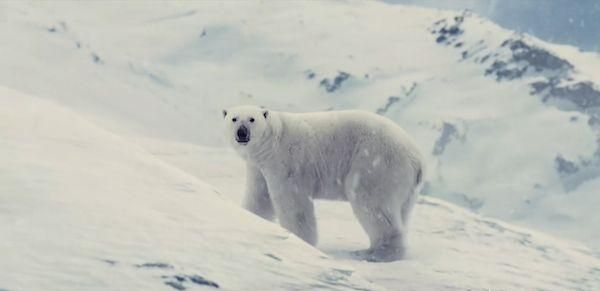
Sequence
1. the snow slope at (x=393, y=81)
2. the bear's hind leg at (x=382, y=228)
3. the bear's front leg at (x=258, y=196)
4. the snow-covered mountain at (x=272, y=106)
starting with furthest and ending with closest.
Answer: the snow slope at (x=393, y=81)
the bear's front leg at (x=258, y=196)
the bear's hind leg at (x=382, y=228)
the snow-covered mountain at (x=272, y=106)

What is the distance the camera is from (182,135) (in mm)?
55219

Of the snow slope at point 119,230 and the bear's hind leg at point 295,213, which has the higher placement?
the bear's hind leg at point 295,213

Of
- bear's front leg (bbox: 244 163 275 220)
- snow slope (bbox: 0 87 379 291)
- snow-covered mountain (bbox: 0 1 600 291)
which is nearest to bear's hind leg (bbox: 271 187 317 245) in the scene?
snow-covered mountain (bbox: 0 1 600 291)

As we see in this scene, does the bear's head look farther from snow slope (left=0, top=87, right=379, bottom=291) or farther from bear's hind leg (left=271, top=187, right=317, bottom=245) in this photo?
snow slope (left=0, top=87, right=379, bottom=291)

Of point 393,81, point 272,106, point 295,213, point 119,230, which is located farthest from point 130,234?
point 393,81

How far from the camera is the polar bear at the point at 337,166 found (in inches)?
271

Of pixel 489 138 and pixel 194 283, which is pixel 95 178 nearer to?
pixel 194 283

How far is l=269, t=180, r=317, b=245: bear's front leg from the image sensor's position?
270 inches

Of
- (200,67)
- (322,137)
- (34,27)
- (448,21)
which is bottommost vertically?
(322,137)

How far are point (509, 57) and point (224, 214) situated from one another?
79.2 metres

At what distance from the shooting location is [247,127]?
693 centimetres

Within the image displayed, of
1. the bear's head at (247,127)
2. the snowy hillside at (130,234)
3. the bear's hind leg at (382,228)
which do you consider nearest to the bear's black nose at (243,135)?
the bear's head at (247,127)

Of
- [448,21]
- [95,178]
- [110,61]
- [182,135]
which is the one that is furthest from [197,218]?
[448,21]

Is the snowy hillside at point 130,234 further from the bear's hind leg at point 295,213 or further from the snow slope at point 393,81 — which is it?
the snow slope at point 393,81
